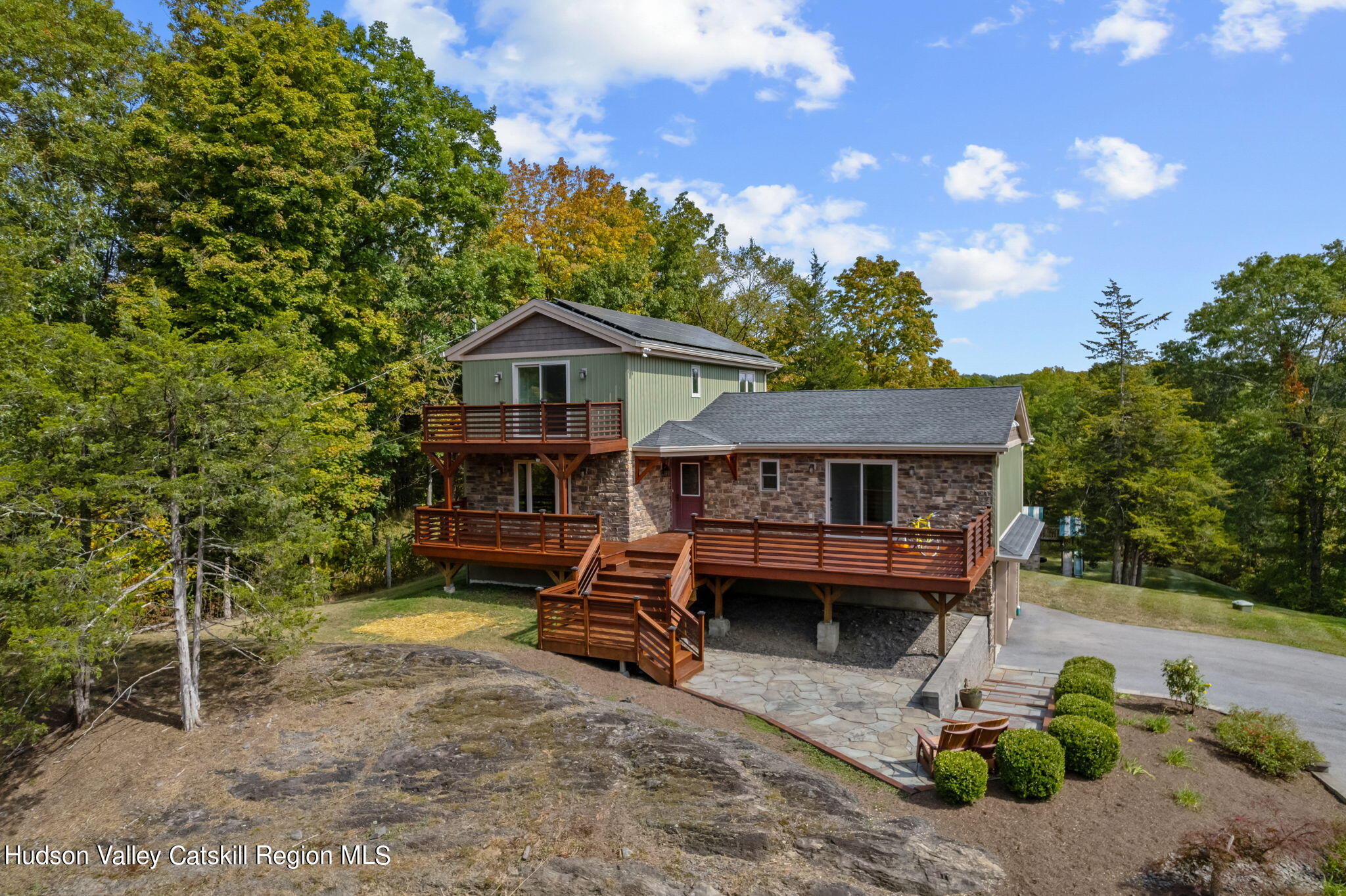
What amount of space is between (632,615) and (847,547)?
463 cm

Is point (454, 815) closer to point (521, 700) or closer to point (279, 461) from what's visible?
point (521, 700)

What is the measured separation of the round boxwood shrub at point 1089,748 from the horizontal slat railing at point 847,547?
→ 13.7 ft

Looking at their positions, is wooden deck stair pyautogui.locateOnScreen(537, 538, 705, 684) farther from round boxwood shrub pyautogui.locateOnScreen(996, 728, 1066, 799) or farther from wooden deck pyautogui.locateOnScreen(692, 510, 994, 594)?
round boxwood shrub pyautogui.locateOnScreen(996, 728, 1066, 799)

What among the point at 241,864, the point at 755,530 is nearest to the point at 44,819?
the point at 241,864

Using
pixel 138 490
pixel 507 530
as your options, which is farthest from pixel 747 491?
pixel 138 490

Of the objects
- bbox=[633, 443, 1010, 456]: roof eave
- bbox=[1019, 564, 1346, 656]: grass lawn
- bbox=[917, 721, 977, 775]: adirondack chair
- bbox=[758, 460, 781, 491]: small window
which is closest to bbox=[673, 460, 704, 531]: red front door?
bbox=[633, 443, 1010, 456]: roof eave

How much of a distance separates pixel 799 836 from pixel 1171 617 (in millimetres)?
18957

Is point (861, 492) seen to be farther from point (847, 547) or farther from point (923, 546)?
point (923, 546)

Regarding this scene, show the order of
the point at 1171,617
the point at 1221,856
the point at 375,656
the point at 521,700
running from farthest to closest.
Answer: the point at 1171,617 < the point at 375,656 < the point at 521,700 < the point at 1221,856

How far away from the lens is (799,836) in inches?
309

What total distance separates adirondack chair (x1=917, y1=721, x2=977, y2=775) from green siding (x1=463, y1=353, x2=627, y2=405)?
1055 centimetres

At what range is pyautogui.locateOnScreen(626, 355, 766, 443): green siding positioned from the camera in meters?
18.0

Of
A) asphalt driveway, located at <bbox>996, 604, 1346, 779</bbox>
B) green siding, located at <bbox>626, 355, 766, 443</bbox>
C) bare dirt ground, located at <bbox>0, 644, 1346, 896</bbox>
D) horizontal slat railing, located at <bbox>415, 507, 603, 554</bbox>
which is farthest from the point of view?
green siding, located at <bbox>626, 355, 766, 443</bbox>

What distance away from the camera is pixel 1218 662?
16672 mm
